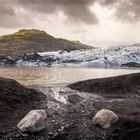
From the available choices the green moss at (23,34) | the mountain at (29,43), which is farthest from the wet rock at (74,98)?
the green moss at (23,34)

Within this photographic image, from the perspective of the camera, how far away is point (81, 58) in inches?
2557

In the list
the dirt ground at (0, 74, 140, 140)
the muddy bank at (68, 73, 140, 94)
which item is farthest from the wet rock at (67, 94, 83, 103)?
the muddy bank at (68, 73, 140, 94)

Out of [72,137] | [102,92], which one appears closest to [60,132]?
[72,137]

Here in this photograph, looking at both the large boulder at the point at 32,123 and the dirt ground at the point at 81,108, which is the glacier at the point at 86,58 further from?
the large boulder at the point at 32,123

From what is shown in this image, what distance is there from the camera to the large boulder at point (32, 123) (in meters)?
8.74

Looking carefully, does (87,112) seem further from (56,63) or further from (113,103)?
(56,63)

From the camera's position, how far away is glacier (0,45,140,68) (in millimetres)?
60094

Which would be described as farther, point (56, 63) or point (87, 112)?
point (56, 63)

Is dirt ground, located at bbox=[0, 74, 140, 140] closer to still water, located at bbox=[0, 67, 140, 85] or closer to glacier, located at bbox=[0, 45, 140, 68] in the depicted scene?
still water, located at bbox=[0, 67, 140, 85]

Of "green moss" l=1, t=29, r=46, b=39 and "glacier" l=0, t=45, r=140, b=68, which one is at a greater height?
"green moss" l=1, t=29, r=46, b=39

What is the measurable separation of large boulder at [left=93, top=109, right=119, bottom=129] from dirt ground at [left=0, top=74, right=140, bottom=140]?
0.13 meters

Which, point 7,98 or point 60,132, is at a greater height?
point 7,98

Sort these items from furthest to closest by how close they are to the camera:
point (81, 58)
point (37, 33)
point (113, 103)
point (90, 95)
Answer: point (37, 33), point (81, 58), point (90, 95), point (113, 103)

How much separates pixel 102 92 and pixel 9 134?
19.8 ft
